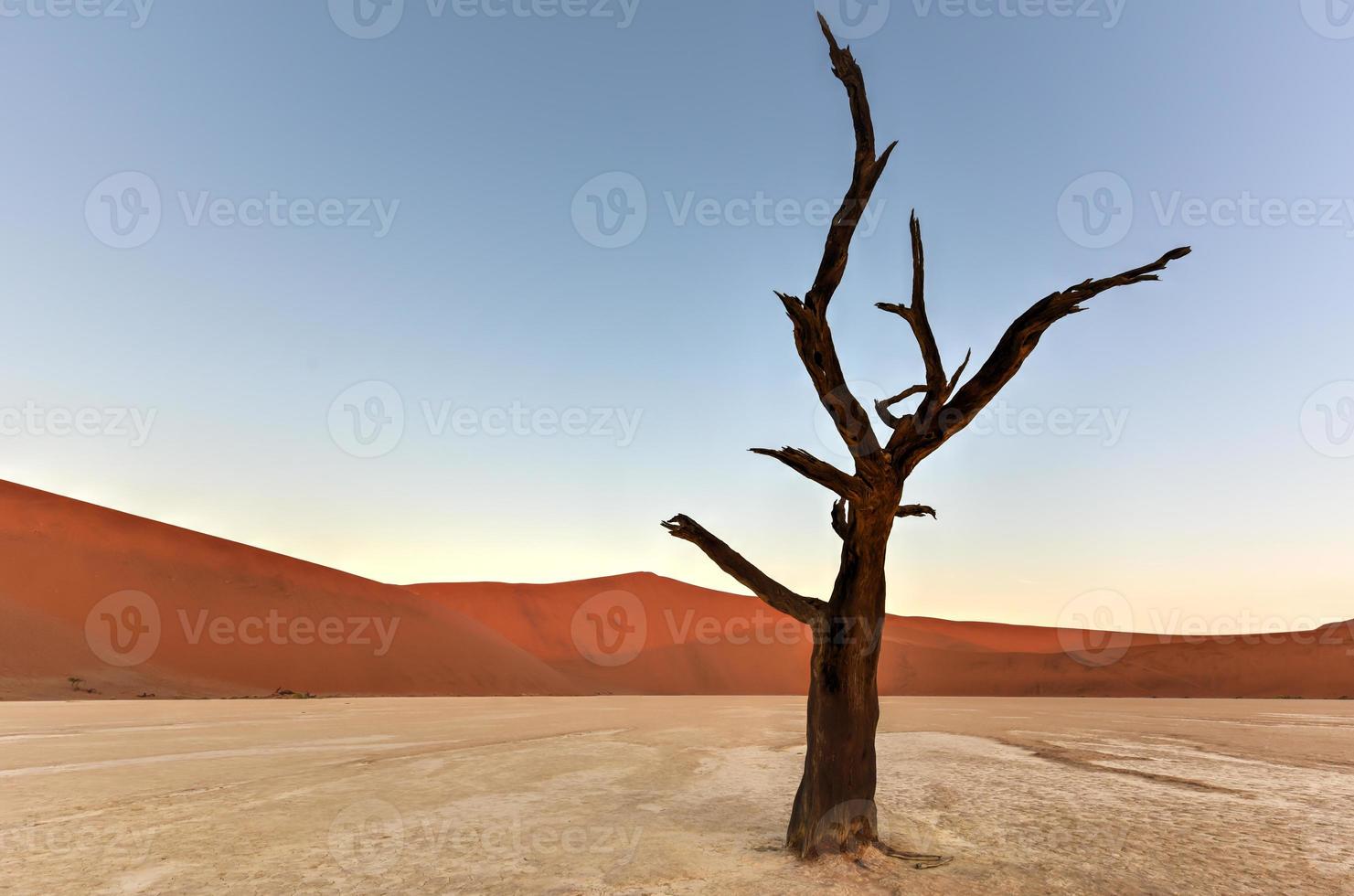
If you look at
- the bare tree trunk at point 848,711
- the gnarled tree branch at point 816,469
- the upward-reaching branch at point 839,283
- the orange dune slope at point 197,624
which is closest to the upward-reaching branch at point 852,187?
the upward-reaching branch at point 839,283

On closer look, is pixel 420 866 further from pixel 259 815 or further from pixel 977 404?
pixel 977 404

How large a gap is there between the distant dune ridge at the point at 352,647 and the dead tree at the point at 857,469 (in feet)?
125

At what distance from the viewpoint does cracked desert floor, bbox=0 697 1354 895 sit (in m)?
5.71

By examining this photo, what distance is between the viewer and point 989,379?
20.1 ft

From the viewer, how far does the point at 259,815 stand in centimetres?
791

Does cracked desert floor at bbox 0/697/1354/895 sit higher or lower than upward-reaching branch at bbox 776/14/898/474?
lower

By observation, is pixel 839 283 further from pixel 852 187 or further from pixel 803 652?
pixel 803 652

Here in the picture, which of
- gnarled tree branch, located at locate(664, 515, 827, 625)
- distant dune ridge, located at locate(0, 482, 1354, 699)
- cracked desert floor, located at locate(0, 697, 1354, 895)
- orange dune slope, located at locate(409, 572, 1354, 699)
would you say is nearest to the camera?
cracked desert floor, located at locate(0, 697, 1354, 895)

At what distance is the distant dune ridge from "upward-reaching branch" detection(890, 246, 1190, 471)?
129ft

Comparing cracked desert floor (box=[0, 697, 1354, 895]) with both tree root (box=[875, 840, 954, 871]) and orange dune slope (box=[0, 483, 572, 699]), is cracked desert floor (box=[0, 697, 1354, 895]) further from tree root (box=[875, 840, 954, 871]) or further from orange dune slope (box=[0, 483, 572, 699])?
orange dune slope (box=[0, 483, 572, 699])

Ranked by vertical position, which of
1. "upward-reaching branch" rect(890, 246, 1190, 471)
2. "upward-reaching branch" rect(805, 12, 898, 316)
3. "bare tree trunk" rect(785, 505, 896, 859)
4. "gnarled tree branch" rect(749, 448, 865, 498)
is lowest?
"bare tree trunk" rect(785, 505, 896, 859)

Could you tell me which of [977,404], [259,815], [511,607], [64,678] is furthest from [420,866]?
[511,607]

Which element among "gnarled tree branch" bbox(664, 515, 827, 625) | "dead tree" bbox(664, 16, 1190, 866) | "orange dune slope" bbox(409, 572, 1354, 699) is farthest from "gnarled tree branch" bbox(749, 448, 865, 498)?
"orange dune slope" bbox(409, 572, 1354, 699)

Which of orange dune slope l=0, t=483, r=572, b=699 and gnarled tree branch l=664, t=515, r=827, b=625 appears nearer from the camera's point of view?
gnarled tree branch l=664, t=515, r=827, b=625
